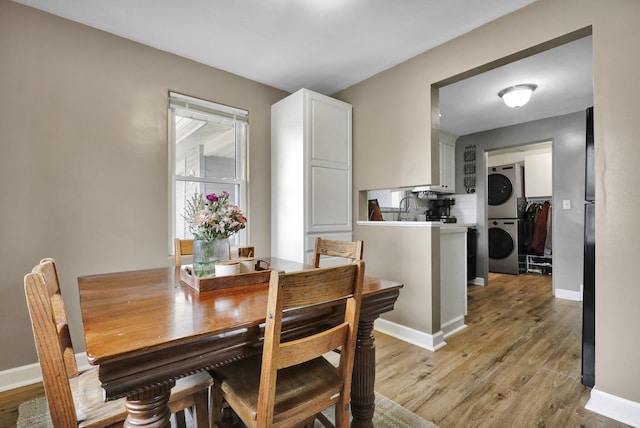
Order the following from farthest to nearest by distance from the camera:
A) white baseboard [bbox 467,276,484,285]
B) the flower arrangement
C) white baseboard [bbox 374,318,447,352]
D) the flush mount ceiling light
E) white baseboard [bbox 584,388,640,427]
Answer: white baseboard [bbox 467,276,484,285], the flush mount ceiling light, white baseboard [bbox 374,318,447,352], white baseboard [bbox 584,388,640,427], the flower arrangement

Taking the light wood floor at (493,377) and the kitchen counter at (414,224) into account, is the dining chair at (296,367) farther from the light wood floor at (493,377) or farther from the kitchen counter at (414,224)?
the kitchen counter at (414,224)

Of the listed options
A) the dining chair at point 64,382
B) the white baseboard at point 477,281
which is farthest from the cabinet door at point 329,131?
the white baseboard at point 477,281

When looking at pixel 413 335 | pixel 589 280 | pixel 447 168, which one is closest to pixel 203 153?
pixel 413 335

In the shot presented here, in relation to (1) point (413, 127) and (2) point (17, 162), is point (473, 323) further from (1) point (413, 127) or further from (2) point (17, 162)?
(2) point (17, 162)

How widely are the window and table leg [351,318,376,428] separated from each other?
6.43 feet

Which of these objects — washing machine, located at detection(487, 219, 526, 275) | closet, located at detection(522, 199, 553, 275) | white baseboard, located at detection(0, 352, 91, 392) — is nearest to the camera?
white baseboard, located at detection(0, 352, 91, 392)

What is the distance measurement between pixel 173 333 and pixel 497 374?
2237 mm

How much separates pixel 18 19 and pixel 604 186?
385 centimetres

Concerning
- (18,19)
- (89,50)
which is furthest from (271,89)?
(18,19)

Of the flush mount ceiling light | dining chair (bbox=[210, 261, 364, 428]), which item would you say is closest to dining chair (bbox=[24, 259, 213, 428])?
dining chair (bbox=[210, 261, 364, 428])

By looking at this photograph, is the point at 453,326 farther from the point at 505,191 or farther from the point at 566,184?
the point at 505,191

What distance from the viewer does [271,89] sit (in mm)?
3289

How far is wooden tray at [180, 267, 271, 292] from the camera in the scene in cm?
131

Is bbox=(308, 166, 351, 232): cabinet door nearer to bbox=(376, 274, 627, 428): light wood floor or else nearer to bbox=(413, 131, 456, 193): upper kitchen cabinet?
bbox=(376, 274, 627, 428): light wood floor
